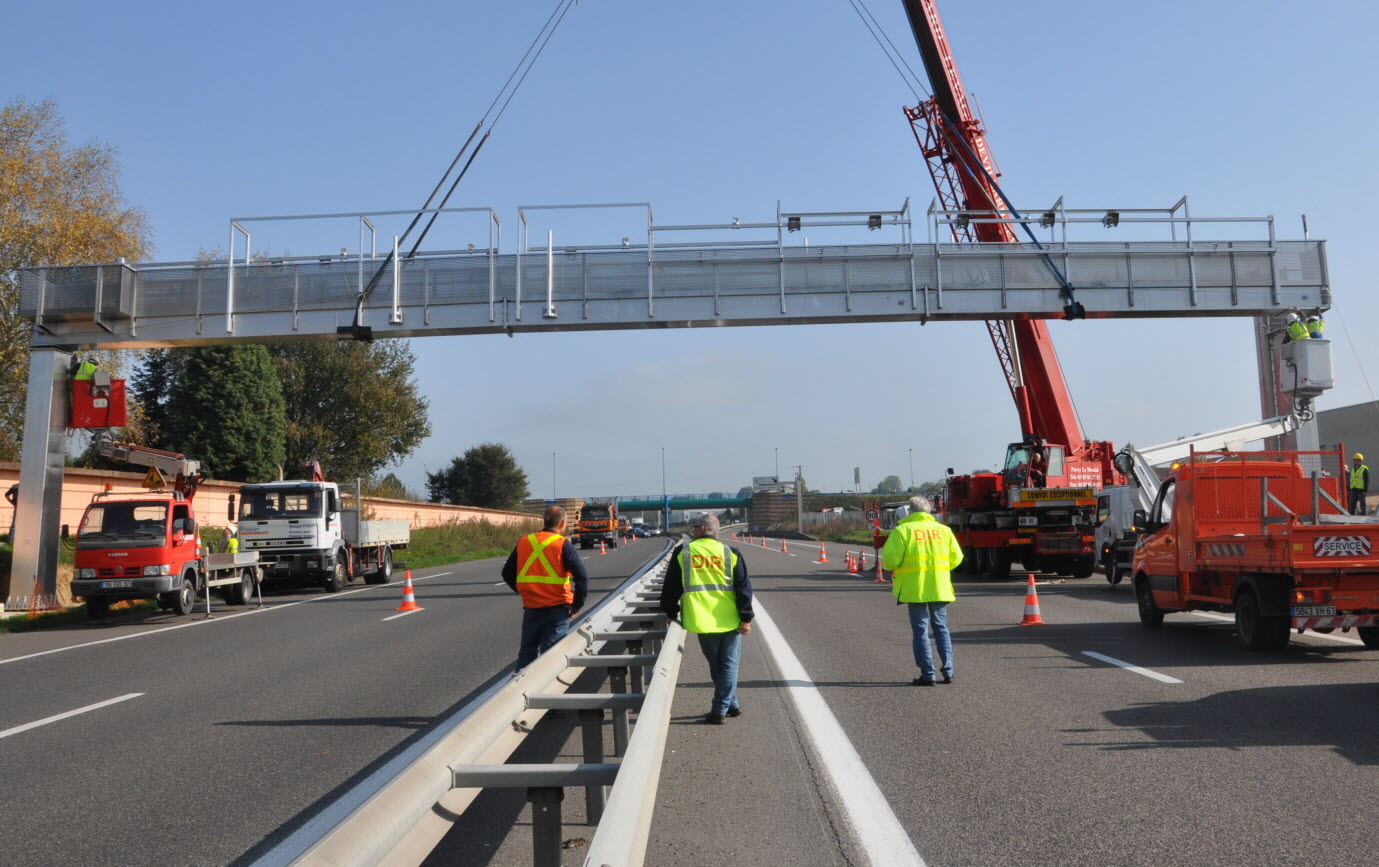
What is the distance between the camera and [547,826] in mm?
4211

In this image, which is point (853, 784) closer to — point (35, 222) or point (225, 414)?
point (35, 222)

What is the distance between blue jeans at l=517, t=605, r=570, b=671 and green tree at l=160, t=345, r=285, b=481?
47.4m

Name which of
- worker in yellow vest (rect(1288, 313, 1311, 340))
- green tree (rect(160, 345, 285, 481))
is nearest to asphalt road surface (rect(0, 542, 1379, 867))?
worker in yellow vest (rect(1288, 313, 1311, 340))

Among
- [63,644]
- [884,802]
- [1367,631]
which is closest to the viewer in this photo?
[884,802]

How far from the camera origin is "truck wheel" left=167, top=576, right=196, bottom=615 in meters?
21.0

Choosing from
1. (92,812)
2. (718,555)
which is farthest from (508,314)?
(92,812)

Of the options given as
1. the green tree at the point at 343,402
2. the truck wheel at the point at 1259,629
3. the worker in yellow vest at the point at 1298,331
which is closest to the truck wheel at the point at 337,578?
the truck wheel at the point at 1259,629

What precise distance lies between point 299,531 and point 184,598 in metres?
6.03

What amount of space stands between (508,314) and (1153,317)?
550 inches

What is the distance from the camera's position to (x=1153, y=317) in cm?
2502

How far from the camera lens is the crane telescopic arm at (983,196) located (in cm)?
2731

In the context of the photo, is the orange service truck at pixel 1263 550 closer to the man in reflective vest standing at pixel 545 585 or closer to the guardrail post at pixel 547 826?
the man in reflective vest standing at pixel 545 585

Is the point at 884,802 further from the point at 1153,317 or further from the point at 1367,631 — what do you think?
the point at 1153,317

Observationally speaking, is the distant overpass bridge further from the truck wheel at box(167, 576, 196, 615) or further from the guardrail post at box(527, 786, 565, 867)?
the guardrail post at box(527, 786, 565, 867)
